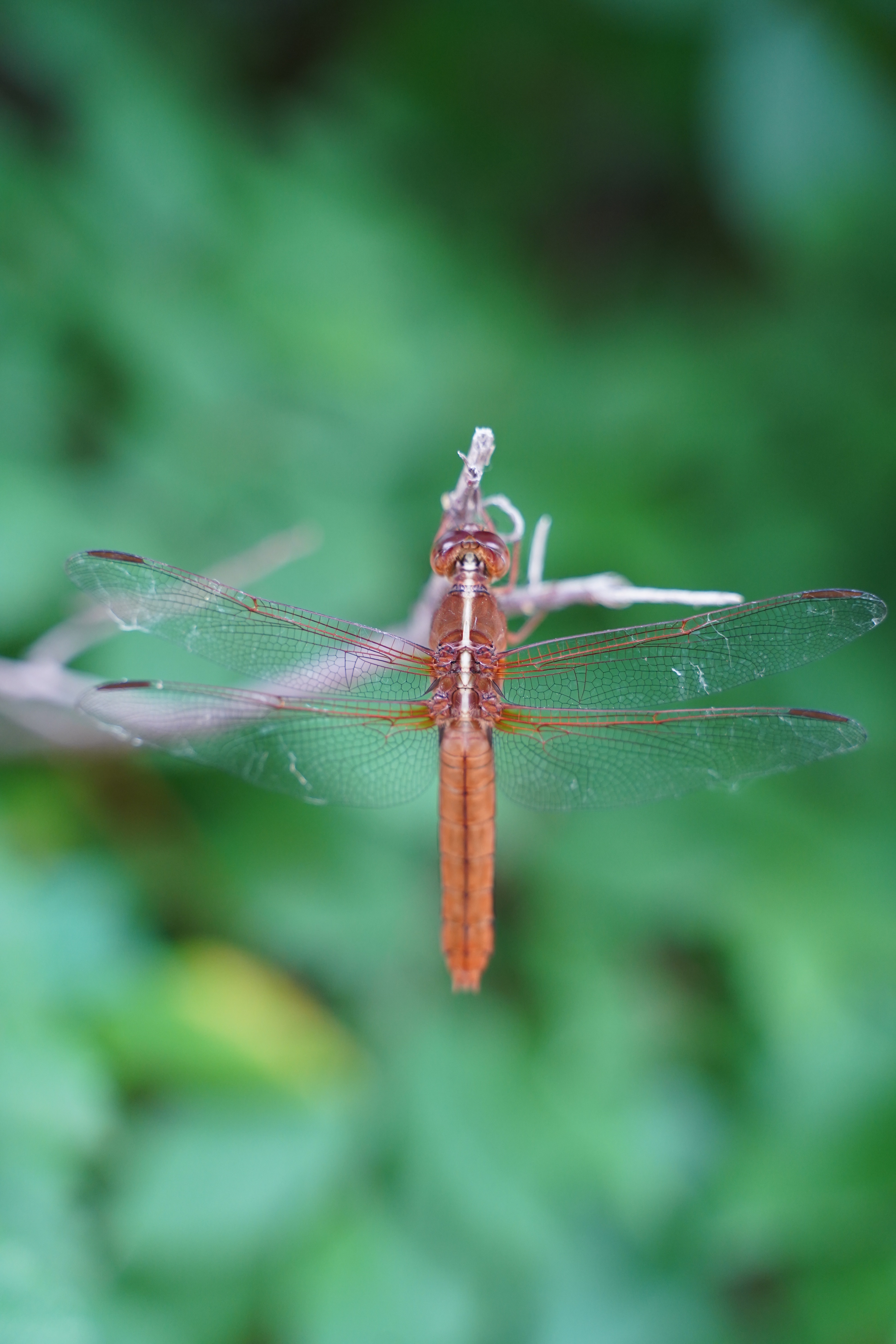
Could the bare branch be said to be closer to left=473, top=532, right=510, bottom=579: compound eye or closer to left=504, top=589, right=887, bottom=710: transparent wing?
left=473, top=532, right=510, bottom=579: compound eye

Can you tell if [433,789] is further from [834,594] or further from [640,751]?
[834,594]

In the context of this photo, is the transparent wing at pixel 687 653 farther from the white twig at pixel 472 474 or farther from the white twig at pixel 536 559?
the white twig at pixel 472 474

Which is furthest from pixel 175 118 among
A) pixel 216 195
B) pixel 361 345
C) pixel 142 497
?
pixel 142 497

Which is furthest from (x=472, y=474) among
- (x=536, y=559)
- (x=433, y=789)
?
(x=433, y=789)

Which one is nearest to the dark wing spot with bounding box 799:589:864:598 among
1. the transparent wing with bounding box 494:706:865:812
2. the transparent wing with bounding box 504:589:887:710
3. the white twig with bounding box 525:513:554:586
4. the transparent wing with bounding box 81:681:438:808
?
the transparent wing with bounding box 504:589:887:710

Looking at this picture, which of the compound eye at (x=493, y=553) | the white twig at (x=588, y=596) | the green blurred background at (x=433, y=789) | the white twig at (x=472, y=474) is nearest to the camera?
the white twig at (x=472, y=474)

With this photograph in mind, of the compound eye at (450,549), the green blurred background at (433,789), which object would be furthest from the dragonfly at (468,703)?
the green blurred background at (433,789)
